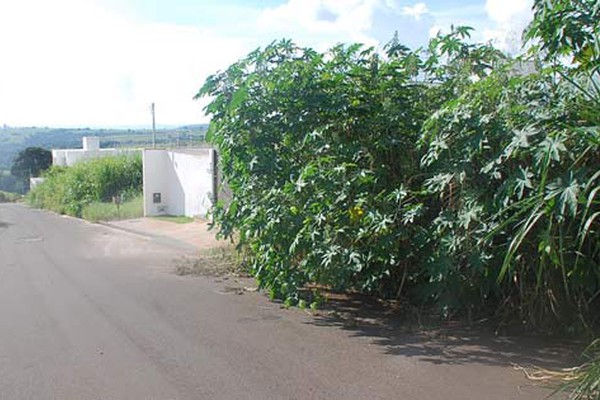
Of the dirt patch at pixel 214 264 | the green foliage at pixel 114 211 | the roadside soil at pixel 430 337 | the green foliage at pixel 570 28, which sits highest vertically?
the green foliage at pixel 570 28

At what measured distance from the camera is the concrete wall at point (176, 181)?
1970cm

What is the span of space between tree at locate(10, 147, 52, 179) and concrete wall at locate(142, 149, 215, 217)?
129 feet

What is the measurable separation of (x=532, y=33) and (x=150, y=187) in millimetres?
18358

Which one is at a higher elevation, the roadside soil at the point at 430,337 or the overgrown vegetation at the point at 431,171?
the overgrown vegetation at the point at 431,171

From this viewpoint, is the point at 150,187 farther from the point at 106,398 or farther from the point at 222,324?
the point at 106,398

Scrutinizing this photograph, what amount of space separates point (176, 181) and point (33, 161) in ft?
139

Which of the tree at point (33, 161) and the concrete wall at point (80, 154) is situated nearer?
the concrete wall at point (80, 154)

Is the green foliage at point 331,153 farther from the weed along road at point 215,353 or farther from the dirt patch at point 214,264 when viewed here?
the dirt patch at point 214,264

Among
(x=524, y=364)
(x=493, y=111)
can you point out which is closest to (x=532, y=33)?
(x=493, y=111)

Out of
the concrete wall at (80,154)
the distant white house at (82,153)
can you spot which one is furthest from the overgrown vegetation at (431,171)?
the distant white house at (82,153)

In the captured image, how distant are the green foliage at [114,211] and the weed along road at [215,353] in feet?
44.1

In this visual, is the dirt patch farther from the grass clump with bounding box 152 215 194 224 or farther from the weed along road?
the grass clump with bounding box 152 215 194 224

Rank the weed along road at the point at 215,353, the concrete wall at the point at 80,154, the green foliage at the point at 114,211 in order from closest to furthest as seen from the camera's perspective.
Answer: the weed along road at the point at 215,353
the green foliage at the point at 114,211
the concrete wall at the point at 80,154

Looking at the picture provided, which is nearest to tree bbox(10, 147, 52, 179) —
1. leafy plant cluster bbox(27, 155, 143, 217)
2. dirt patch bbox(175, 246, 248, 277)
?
leafy plant cluster bbox(27, 155, 143, 217)
